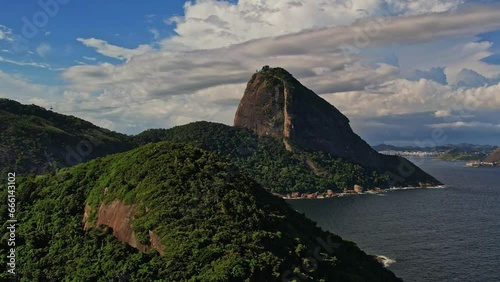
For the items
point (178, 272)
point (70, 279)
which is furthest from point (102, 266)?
point (178, 272)

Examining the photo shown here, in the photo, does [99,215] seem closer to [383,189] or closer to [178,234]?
[178,234]

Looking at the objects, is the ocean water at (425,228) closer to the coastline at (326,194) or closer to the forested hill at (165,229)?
the coastline at (326,194)

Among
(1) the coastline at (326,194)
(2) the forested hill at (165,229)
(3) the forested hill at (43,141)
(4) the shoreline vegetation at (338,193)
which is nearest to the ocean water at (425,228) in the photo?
(1) the coastline at (326,194)

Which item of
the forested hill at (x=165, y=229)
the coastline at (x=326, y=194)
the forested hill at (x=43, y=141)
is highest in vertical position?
the forested hill at (x=43, y=141)

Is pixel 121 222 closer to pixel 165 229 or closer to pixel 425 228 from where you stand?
pixel 165 229

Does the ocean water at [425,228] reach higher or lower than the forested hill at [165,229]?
lower

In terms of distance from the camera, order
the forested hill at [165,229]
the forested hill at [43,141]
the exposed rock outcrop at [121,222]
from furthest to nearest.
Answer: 1. the forested hill at [43,141]
2. the exposed rock outcrop at [121,222]
3. the forested hill at [165,229]
